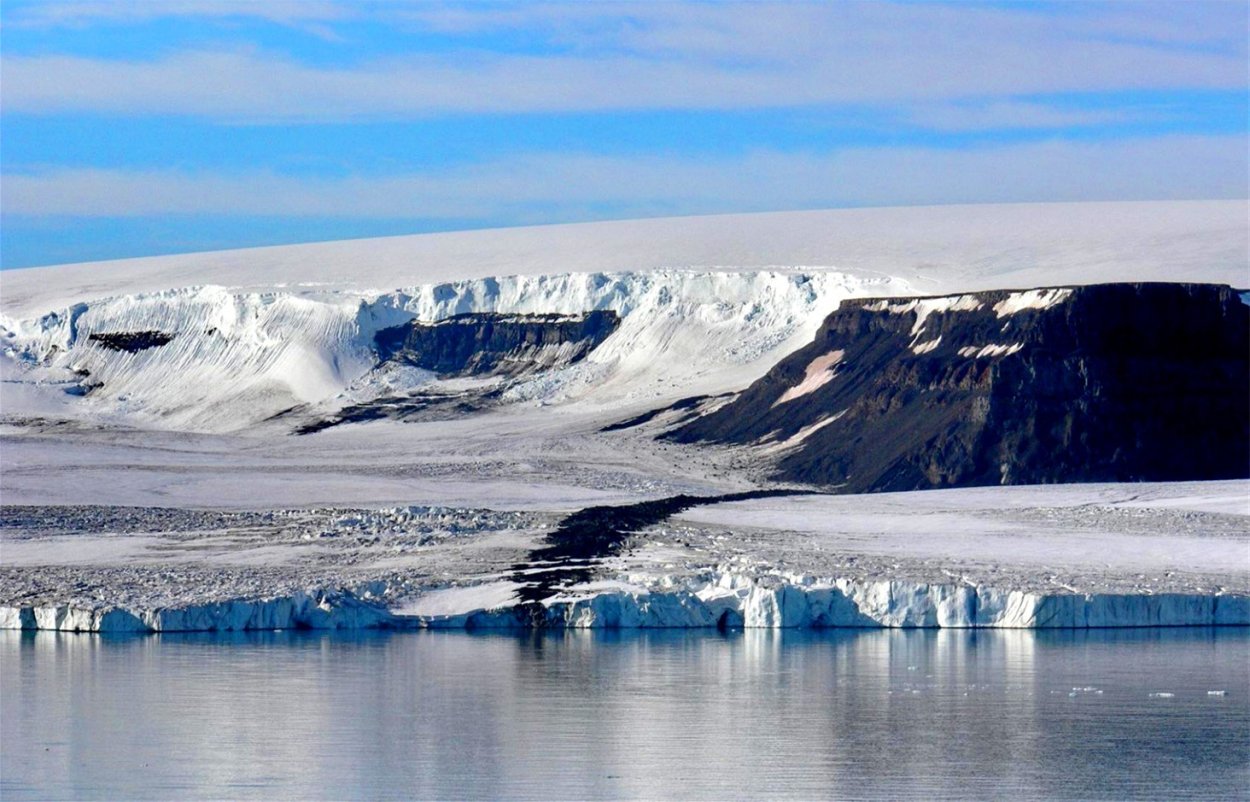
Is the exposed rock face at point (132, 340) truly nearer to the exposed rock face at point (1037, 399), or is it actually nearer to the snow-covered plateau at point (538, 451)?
the snow-covered plateau at point (538, 451)

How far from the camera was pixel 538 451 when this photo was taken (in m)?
58.9

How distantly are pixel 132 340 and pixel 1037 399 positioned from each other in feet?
126

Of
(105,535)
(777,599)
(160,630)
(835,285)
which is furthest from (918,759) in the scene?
(835,285)

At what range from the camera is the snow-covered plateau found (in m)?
33.8

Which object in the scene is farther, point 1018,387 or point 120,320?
point 120,320

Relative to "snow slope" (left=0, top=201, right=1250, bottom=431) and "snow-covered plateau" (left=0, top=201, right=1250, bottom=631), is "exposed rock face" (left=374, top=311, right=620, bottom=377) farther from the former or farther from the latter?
"snow slope" (left=0, top=201, right=1250, bottom=431)

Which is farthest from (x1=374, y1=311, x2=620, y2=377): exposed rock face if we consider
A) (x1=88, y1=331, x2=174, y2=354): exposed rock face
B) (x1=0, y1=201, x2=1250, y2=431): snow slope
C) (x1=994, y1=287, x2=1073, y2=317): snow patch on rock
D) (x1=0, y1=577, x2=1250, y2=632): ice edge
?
(x1=0, y1=577, x2=1250, y2=632): ice edge

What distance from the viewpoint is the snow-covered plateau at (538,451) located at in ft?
111

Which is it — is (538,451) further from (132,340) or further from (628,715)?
(628,715)

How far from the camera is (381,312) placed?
75500 millimetres

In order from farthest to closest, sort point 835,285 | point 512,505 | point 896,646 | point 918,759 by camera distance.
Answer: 1. point 835,285
2. point 512,505
3. point 896,646
4. point 918,759

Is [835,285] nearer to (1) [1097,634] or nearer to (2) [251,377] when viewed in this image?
(2) [251,377]

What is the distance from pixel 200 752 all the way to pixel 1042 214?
203 feet

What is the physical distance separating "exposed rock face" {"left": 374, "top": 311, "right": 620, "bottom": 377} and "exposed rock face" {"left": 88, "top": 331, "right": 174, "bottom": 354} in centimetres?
885
